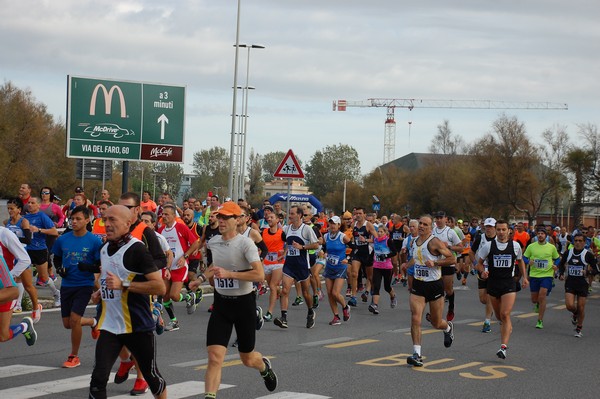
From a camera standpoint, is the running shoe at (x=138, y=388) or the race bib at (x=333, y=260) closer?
the running shoe at (x=138, y=388)

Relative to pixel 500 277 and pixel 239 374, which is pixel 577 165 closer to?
pixel 500 277

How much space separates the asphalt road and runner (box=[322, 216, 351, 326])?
0.32 meters

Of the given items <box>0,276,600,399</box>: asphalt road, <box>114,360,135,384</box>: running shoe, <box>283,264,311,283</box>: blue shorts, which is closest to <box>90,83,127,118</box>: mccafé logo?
<box>0,276,600,399</box>: asphalt road

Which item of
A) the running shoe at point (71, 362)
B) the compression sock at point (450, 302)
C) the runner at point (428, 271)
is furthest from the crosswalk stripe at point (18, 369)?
the compression sock at point (450, 302)

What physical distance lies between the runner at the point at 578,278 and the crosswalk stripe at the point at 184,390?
340 inches

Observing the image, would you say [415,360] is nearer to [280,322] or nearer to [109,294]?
[280,322]

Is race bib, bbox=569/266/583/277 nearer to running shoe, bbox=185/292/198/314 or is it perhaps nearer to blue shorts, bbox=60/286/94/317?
running shoe, bbox=185/292/198/314

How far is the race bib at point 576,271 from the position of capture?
16797 millimetres

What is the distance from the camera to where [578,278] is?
54.9 feet

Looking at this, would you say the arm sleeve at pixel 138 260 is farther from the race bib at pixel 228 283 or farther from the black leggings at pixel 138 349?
the race bib at pixel 228 283

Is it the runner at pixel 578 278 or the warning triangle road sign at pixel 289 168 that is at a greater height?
the warning triangle road sign at pixel 289 168

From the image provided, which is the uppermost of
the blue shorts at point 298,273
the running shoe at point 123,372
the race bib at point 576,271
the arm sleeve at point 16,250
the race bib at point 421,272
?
the arm sleeve at point 16,250

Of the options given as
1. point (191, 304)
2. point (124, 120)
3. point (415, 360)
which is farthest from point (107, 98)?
point (415, 360)

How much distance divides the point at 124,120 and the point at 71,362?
43.5 ft
